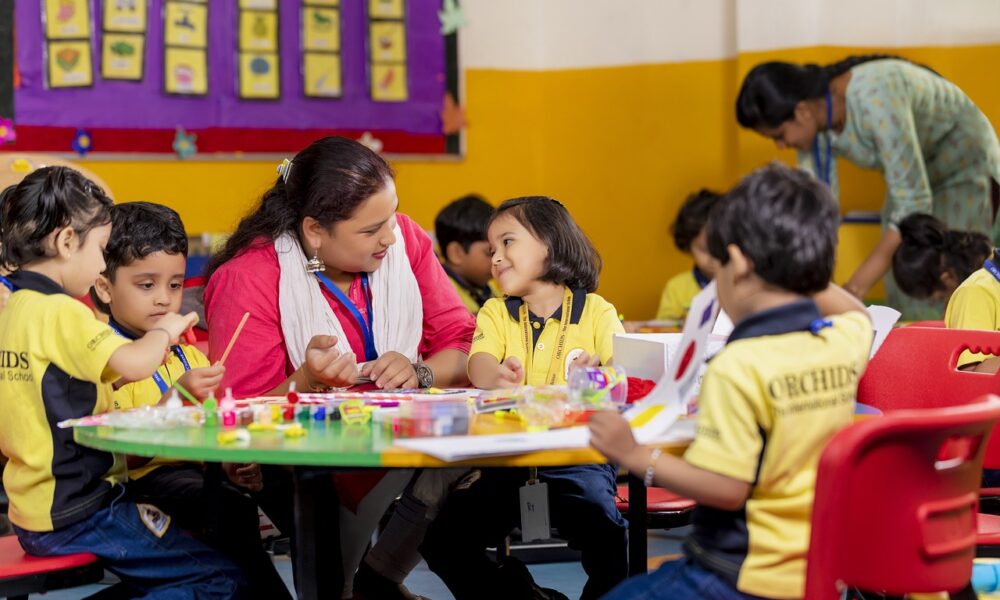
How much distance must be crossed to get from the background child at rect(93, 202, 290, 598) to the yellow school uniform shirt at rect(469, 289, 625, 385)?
0.62m

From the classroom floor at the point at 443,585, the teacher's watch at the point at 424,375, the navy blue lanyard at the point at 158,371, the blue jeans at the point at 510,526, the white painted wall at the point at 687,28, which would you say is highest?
the white painted wall at the point at 687,28

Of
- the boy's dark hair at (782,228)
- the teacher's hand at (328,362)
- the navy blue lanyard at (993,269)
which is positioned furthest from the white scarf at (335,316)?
the navy blue lanyard at (993,269)

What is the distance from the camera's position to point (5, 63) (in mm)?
5605

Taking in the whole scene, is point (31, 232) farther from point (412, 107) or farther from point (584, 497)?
point (412, 107)

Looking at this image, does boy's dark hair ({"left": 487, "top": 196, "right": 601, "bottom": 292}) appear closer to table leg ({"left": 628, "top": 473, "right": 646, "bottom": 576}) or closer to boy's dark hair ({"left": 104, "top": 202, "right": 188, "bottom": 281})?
table leg ({"left": 628, "top": 473, "right": 646, "bottom": 576})

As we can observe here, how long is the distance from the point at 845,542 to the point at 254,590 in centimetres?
Result: 122

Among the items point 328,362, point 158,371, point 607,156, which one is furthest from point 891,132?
point 158,371

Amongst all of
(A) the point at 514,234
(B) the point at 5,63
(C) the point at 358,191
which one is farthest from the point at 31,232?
(B) the point at 5,63

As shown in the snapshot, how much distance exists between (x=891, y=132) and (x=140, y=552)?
3.58m

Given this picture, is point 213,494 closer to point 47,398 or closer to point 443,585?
point 47,398

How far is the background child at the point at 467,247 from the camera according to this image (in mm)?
5102

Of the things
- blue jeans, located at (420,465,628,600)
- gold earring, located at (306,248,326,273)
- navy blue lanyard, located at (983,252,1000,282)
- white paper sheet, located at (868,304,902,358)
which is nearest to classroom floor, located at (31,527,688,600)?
blue jeans, located at (420,465,628,600)

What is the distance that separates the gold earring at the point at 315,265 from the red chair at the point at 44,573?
906mm

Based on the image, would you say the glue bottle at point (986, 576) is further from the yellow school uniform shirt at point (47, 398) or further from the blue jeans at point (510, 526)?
the yellow school uniform shirt at point (47, 398)
